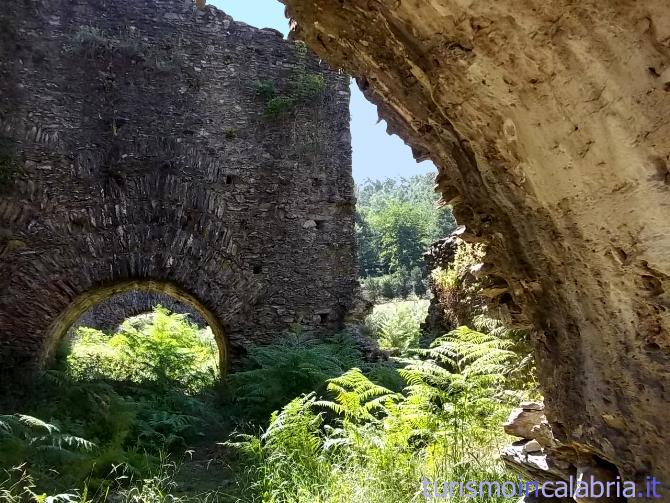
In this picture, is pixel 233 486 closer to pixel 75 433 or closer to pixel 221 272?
pixel 75 433

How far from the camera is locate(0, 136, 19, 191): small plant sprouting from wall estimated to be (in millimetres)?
7047

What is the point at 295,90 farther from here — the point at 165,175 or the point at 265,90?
the point at 165,175

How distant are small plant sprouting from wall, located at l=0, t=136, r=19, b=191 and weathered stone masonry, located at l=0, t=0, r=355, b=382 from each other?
0.7 inches

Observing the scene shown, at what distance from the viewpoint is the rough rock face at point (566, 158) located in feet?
4.51

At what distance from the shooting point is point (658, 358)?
154 cm

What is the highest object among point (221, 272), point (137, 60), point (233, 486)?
point (137, 60)

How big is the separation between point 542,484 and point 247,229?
6362mm

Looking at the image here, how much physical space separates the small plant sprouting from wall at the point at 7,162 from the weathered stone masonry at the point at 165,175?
17 millimetres

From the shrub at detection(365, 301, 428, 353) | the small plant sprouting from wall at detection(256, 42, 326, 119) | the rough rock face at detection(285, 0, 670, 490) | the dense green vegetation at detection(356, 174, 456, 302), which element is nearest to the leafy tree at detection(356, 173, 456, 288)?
the dense green vegetation at detection(356, 174, 456, 302)

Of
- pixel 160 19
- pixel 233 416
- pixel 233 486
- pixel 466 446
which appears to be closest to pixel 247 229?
pixel 233 416

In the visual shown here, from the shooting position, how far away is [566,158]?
154 centimetres

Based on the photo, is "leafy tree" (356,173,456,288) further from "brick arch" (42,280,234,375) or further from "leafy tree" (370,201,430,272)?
"brick arch" (42,280,234,375)

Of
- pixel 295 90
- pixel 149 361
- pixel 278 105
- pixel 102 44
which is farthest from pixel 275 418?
pixel 102 44

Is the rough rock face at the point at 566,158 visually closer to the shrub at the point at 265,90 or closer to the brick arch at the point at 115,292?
the brick arch at the point at 115,292
